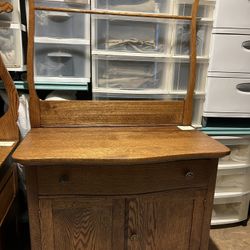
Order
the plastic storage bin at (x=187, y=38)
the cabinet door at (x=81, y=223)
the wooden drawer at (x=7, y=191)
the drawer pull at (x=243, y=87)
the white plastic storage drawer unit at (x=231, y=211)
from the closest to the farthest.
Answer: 1. the cabinet door at (x=81, y=223)
2. the wooden drawer at (x=7, y=191)
3. the plastic storage bin at (x=187, y=38)
4. the drawer pull at (x=243, y=87)
5. the white plastic storage drawer unit at (x=231, y=211)

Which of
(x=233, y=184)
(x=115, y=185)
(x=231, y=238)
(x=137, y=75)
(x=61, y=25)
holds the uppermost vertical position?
(x=61, y=25)

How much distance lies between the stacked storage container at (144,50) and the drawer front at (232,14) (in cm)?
5


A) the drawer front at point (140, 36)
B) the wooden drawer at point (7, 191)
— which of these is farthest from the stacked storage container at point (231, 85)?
the wooden drawer at point (7, 191)

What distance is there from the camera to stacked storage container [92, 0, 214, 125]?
122 cm

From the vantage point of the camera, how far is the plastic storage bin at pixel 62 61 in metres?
1.21

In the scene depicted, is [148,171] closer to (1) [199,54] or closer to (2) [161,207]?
(2) [161,207]

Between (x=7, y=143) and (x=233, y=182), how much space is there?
4.52 ft

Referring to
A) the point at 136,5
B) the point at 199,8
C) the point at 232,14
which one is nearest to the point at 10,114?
the point at 136,5

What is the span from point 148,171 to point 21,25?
926mm

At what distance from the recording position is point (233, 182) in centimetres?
162

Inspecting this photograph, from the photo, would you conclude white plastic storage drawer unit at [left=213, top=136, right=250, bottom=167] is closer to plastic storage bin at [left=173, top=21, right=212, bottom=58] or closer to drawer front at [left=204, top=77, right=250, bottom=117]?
drawer front at [left=204, top=77, right=250, bottom=117]

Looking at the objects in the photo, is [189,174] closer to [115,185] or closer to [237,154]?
[115,185]

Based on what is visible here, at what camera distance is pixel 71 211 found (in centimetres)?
98

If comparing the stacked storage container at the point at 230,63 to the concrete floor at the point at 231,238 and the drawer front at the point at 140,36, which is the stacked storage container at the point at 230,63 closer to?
the drawer front at the point at 140,36
